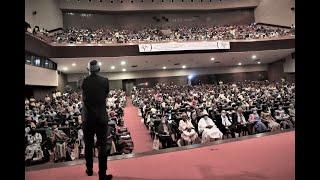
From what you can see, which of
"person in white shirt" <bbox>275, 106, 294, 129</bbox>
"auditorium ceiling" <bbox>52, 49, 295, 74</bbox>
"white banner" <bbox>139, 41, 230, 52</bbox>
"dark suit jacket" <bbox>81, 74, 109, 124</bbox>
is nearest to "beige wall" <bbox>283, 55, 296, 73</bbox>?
"auditorium ceiling" <bbox>52, 49, 295, 74</bbox>

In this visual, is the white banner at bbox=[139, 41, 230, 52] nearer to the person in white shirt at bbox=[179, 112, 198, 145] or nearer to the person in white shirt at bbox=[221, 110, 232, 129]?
the person in white shirt at bbox=[221, 110, 232, 129]

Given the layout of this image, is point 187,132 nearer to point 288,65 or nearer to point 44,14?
point 44,14

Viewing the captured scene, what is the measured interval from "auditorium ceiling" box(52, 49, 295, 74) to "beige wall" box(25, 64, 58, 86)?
1175mm

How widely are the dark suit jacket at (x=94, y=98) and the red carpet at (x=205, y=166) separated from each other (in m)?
0.84

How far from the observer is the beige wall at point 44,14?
23.5 metres

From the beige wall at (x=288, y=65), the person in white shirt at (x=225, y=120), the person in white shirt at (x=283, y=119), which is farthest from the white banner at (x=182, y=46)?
the person in white shirt at (x=225, y=120)

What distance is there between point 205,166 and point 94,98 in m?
1.87

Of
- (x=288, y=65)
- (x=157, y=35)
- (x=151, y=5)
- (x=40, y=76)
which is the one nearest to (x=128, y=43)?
(x=157, y=35)

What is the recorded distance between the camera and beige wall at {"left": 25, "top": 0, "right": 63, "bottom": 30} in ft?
77.1

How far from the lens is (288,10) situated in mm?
30922

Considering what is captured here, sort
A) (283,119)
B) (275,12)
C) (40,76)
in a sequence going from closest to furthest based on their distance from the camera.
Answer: (283,119) → (40,76) → (275,12)

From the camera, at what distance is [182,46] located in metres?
24.7
